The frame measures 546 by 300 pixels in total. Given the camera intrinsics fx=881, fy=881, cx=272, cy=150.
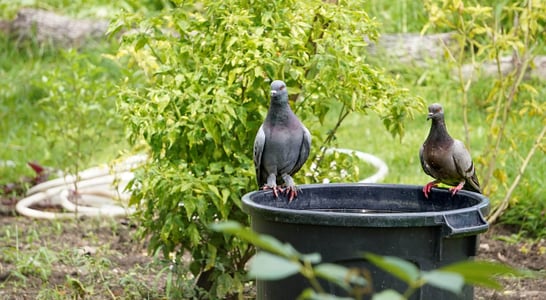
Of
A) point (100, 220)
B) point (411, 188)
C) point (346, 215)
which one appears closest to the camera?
point (346, 215)

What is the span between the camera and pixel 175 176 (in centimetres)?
366

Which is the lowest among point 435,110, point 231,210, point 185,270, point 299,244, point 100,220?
point 100,220

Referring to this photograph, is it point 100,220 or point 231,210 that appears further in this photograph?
point 100,220

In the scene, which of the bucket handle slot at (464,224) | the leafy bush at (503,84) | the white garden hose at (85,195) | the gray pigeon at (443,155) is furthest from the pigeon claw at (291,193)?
the white garden hose at (85,195)

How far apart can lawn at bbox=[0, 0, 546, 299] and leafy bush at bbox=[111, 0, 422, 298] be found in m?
0.24

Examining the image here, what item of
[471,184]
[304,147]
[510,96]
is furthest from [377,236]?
[510,96]

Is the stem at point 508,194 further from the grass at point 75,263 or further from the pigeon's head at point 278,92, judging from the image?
the pigeon's head at point 278,92

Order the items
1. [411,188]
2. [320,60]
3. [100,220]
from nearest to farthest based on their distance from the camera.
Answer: [411,188] < [320,60] < [100,220]

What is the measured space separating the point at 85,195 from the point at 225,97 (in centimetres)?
349

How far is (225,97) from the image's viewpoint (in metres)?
3.62

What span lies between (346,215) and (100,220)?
366cm

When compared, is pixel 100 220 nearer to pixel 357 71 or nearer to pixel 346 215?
pixel 357 71

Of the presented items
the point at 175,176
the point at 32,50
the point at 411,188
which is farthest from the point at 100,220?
the point at 32,50

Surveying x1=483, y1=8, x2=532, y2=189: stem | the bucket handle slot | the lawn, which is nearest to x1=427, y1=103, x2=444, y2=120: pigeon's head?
the lawn
